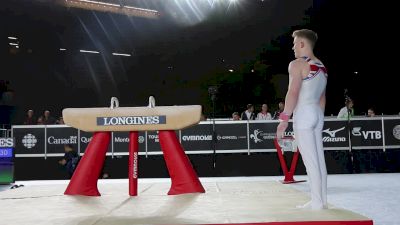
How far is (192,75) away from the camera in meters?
27.9

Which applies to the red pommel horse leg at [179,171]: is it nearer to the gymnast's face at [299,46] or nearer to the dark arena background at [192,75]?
the dark arena background at [192,75]

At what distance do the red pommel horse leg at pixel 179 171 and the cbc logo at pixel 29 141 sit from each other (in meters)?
6.68

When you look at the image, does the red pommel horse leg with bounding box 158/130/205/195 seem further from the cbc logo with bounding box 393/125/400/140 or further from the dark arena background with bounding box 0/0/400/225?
the cbc logo with bounding box 393/125/400/140

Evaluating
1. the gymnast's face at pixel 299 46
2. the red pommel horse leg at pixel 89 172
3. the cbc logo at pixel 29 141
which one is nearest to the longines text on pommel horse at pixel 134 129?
the red pommel horse leg at pixel 89 172

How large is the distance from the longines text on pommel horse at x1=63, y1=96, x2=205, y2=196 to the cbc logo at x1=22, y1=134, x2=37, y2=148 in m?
6.06

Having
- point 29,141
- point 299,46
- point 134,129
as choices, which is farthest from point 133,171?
point 29,141

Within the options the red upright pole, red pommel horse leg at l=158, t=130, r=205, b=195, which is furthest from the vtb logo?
the red upright pole

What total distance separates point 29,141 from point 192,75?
57.5 ft

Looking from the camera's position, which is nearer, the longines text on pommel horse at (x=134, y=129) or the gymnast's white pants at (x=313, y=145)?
the gymnast's white pants at (x=313, y=145)

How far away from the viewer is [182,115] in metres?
5.42

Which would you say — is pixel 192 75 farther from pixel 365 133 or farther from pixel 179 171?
pixel 179 171

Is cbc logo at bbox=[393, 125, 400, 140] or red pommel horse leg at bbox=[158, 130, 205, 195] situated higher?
cbc logo at bbox=[393, 125, 400, 140]

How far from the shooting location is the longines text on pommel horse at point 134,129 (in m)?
5.37

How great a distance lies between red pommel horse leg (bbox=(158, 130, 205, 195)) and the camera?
5.44 m
